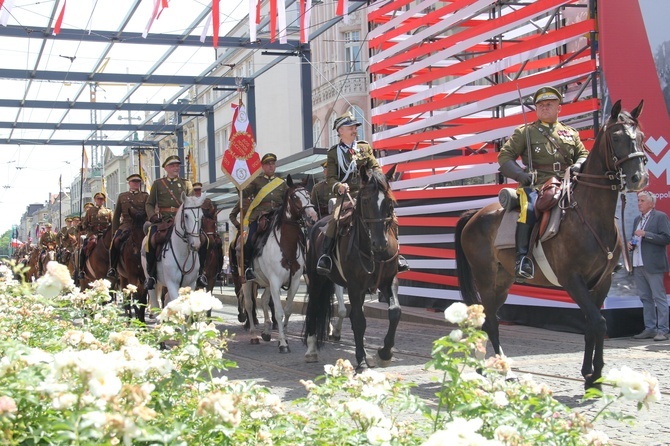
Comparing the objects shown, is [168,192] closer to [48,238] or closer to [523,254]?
[523,254]

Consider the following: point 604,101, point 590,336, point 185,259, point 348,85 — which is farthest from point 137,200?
point 348,85

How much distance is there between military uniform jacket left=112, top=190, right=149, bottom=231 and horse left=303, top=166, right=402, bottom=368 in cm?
588

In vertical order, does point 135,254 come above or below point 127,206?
below

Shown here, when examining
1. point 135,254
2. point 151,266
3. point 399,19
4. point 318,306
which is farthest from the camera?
point 399,19

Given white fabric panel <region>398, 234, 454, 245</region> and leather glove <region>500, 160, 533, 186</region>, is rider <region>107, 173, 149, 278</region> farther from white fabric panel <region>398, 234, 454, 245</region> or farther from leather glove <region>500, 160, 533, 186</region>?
leather glove <region>500, 160, 533, 186</region>

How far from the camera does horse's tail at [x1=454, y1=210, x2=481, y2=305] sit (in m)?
10.1

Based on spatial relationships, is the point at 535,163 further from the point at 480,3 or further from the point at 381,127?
the point at 381,127

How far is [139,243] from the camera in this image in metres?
14.5

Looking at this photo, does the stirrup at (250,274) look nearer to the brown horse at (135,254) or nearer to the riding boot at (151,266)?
the riding boot at (151,266)

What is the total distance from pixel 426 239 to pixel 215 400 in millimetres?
13968

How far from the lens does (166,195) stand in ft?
45.5

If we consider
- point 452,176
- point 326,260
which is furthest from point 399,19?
point 326,260

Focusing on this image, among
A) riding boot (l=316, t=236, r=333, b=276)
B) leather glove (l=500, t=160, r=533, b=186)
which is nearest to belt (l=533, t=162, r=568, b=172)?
leather glove (l=500, t=160, r=533, b=186)

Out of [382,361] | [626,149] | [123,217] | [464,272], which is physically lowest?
[382,361]
